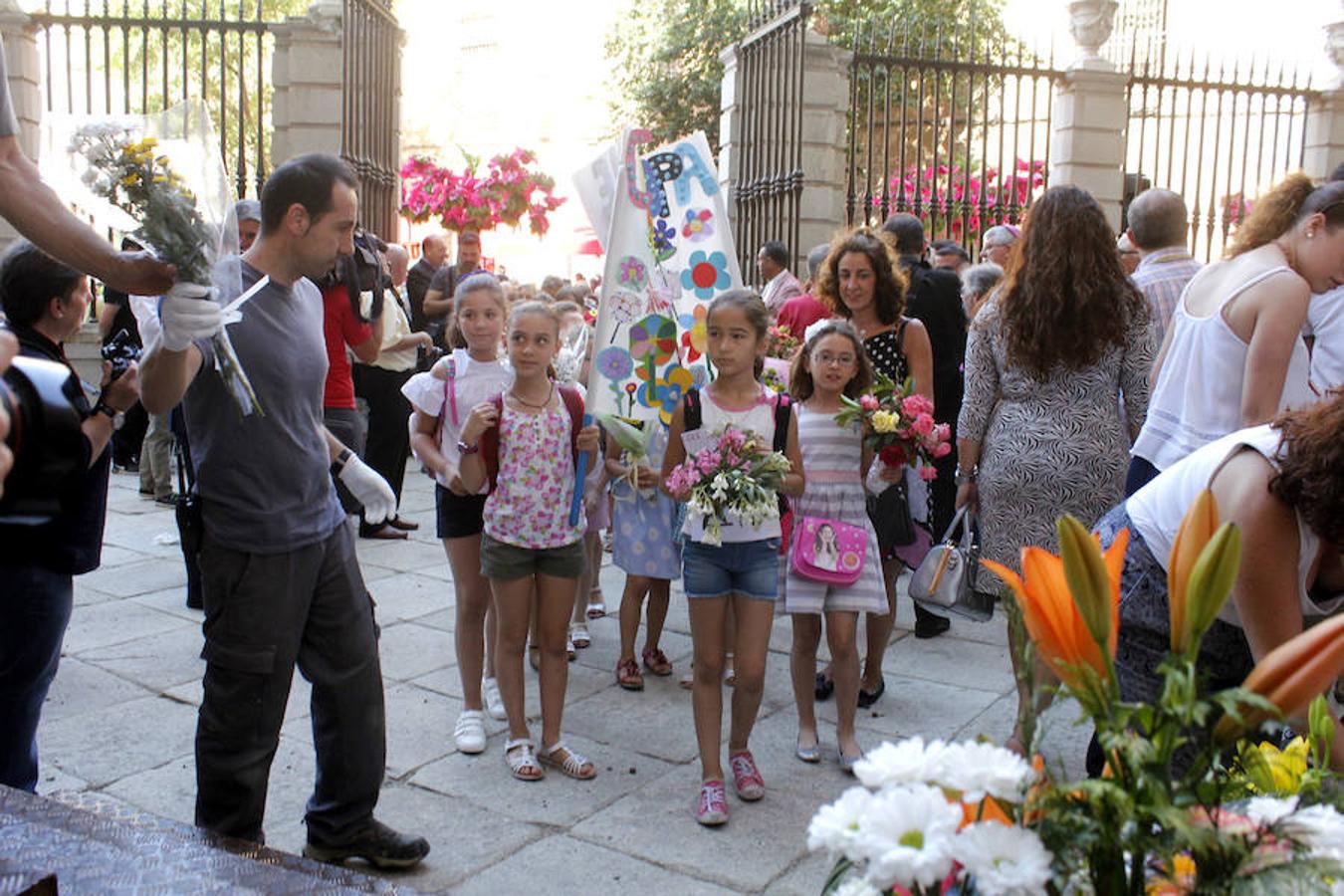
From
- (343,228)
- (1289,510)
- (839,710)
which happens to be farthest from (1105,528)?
(343,228)

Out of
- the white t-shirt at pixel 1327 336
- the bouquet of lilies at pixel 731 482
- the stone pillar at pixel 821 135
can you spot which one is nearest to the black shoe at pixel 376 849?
the bouquet of lilies at pixel 731 482

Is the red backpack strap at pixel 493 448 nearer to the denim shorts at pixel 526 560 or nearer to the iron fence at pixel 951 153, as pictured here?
the denim shorts at pixel 526 560

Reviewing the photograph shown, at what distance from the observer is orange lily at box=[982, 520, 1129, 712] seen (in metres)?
1.05

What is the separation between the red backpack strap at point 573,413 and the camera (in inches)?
167

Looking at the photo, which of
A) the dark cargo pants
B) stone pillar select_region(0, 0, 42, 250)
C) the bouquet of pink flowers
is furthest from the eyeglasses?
stone pillar select_region(0, 0, 42, 250)

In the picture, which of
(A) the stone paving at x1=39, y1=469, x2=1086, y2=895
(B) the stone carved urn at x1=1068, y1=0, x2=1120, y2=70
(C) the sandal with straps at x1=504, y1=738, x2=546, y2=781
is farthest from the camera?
(B) the stone carved urn at x1=1068, y1=0, x2=1120, y2=70

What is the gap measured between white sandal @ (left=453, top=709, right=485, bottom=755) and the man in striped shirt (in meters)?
3.33

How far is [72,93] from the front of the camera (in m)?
12.4

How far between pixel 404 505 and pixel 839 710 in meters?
5.60

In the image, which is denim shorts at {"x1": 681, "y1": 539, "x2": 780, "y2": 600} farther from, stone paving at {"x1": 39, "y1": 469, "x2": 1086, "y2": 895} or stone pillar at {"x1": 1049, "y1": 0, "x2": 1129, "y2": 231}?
stone pillar at {"x1": 1049, "y1": 0, "x2": 1129, "y2": 231}

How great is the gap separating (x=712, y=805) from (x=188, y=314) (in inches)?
84.1

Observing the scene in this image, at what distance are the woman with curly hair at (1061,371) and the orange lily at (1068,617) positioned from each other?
2972 millimetres

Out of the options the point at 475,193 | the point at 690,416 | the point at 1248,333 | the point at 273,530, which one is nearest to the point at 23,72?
the point at 475,193

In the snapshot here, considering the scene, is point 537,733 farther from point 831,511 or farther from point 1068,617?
point 1068,617
